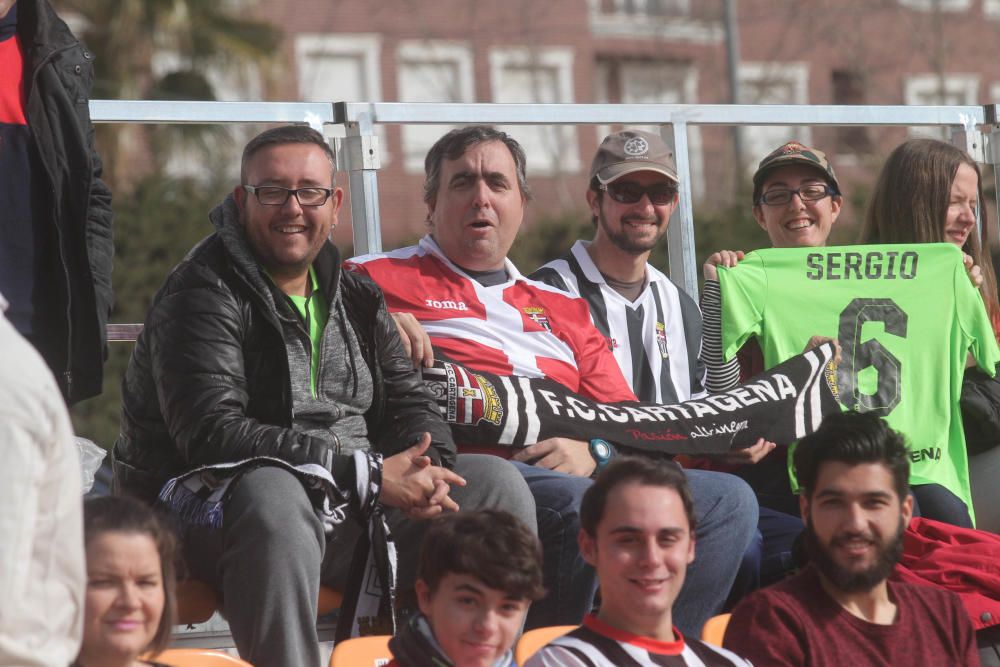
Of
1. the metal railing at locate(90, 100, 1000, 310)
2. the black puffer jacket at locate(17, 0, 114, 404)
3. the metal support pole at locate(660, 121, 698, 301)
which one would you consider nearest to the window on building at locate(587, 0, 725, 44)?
the metal railing at locate(90, 100, 1000, 310)

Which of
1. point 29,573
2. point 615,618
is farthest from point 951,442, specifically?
point 29,573

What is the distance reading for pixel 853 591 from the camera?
3.39m

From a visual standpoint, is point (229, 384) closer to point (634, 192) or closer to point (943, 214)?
point (634, 192)

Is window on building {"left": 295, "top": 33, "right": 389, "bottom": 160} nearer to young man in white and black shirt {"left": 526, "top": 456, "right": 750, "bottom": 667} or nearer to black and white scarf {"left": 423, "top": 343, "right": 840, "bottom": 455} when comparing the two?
black and white scarf {"left": 423, "top": 343, "right": 840, "bottom": 455}

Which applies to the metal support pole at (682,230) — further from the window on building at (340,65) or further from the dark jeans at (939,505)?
the window on building at (340,65)

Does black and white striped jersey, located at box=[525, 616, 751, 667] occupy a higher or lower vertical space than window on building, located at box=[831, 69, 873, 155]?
lower

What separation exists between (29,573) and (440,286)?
2595 millimetres

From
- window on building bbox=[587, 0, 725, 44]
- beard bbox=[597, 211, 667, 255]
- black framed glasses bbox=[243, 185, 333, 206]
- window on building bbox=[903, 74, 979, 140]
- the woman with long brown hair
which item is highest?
window on building bbox=[587, 0, 725, 44]

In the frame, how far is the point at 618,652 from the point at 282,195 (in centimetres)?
153

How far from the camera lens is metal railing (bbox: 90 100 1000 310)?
15.1 ft

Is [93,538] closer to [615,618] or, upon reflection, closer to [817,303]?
[615,618]

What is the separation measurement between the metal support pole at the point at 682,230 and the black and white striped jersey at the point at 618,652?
2282mm

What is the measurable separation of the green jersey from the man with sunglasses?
49.1 inches

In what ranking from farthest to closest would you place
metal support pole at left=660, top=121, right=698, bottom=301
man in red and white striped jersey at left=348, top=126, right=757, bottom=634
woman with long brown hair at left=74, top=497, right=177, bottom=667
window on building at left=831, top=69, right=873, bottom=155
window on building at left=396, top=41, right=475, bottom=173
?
1. window on building at left=396, top=41, right=475, bottom=173
2. window on building at left=831, top=69, right=873, bottom=155
3. metal support pole at left=660, top=121, right=698, bottom=301
4. man in red and white striped jersey at left=348, top=126, right=757, bottom=634
5. woman with long brown hair at left=74, top=497, right=177, bottom=667
